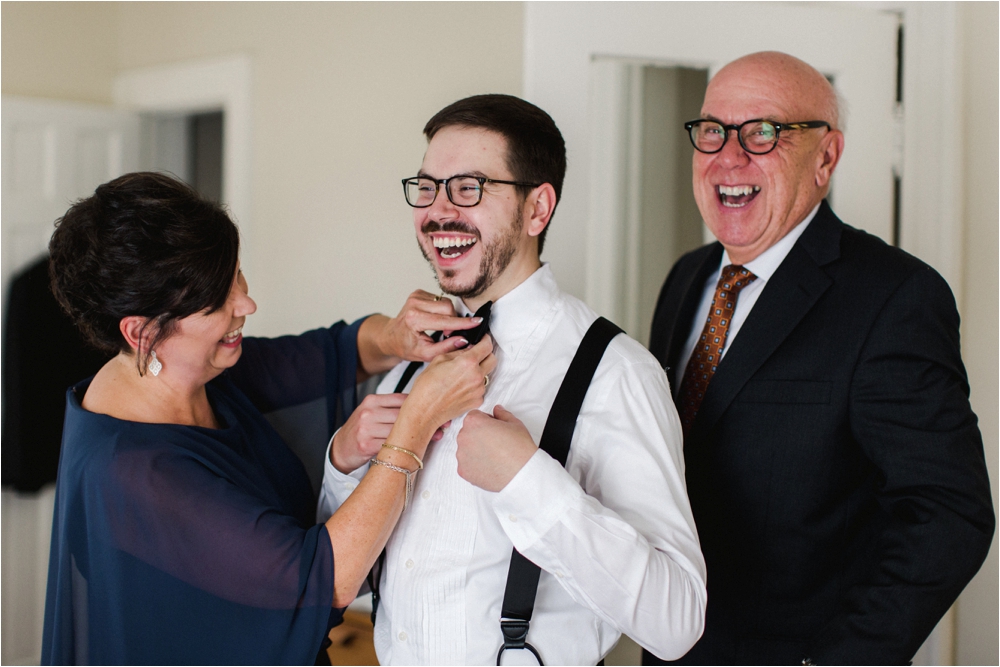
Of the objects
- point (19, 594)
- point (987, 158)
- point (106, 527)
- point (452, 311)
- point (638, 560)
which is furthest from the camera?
point (19, 594)

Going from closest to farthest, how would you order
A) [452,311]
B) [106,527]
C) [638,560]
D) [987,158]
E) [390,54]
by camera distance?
[638,560]
[106,527]
[452,311]
[987,158]
[390,54]

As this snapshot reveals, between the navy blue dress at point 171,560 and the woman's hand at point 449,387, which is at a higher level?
the woman's hand at point 449,387

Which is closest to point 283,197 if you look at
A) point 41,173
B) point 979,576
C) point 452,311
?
point 41,173

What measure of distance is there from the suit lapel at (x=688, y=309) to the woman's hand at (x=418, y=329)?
511 millimetres

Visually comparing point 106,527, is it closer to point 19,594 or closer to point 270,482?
point 270,482

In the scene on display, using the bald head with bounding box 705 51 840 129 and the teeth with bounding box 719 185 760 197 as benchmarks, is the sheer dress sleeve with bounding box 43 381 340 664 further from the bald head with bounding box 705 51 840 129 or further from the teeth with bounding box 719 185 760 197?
the bald head with bounding box 705 51 840 129

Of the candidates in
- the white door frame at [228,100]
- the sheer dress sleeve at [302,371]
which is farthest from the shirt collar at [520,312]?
the white door frame at [228,100]

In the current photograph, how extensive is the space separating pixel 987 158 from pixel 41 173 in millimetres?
3192

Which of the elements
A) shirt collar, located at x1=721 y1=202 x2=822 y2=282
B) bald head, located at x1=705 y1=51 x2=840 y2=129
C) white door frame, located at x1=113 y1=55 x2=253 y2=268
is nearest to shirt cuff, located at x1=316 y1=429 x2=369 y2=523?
shirt collar, located at x1=721 y1=202 x2=822 y2=282

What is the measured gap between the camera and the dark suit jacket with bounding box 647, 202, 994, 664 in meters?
1.37

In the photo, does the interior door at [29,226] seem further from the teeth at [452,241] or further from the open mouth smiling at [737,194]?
the open mouth smiling at [737,194]

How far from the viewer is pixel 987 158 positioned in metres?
2.13

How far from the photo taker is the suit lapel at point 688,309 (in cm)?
173

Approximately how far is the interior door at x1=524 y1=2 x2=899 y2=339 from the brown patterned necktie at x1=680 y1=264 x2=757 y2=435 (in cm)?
45
